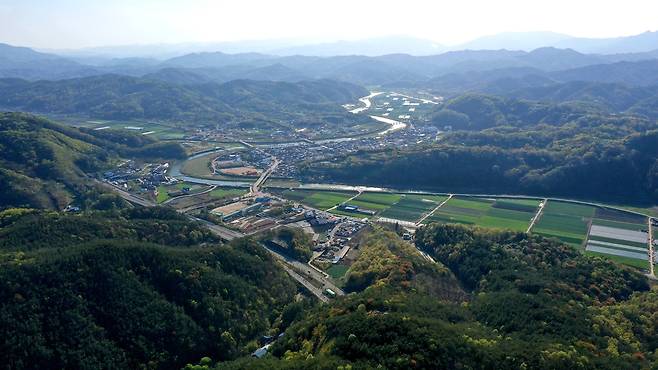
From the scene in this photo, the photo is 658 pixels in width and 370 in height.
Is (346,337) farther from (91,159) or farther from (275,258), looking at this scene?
(91,159)

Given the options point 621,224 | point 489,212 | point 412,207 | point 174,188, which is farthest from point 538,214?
point 174,188

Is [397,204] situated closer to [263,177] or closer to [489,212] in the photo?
[489,212]

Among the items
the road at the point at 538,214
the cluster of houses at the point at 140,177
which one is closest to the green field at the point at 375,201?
the road at the point at 538,214

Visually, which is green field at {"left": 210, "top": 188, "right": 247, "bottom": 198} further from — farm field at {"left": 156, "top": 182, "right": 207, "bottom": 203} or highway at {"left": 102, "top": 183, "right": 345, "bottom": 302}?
highway at {"left": 102, "top": 183, "right": 345, "bottom": 302}

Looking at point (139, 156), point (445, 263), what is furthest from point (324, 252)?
point (139, 156)

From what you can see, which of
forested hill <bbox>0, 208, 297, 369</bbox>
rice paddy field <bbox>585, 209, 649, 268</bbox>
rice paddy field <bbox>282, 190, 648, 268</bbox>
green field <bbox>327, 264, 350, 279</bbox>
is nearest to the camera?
forested hill <bbox>0, 208, 297, 369</bbox>

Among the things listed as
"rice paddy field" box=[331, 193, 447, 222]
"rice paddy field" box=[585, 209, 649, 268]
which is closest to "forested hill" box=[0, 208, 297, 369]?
"rice paddy field" box=[331, 193, 447, 222]
